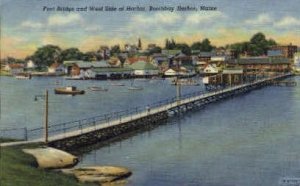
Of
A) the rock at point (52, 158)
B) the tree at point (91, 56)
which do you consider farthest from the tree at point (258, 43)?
the rock at point (52, 158)

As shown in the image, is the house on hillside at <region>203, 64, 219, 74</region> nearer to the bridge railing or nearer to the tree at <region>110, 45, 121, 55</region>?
the bridge railing

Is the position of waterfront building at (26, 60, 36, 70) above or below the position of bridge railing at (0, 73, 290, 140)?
above

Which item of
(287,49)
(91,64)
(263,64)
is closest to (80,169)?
(91,64)

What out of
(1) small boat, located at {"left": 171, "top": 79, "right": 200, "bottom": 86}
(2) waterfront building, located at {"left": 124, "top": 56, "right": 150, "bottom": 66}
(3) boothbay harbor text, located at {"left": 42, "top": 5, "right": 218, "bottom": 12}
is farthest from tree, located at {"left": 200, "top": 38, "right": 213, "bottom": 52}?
(1) small boat, located at {"left": 171, "top": 79, "right": 200, "bottom": 86}

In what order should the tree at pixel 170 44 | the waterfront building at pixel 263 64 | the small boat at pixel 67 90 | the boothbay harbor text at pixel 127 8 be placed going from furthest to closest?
1. the small boat at pixel 67 90
2. the waterfront building at pixel 263 64
3. the tree at pixel 170 44
4. the boothbay harbor text at pixel 127 8

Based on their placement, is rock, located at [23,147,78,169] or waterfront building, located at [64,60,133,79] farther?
waterfront building, located at [64,60,133,79]

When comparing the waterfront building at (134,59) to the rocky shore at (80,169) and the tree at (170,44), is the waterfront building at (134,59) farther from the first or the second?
the rocky shore at (80,169)

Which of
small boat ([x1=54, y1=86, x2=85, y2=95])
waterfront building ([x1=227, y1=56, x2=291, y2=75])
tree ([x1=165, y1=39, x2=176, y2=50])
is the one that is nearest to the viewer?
tree ([x1=165, y1=39, x2=176, y2=50])
